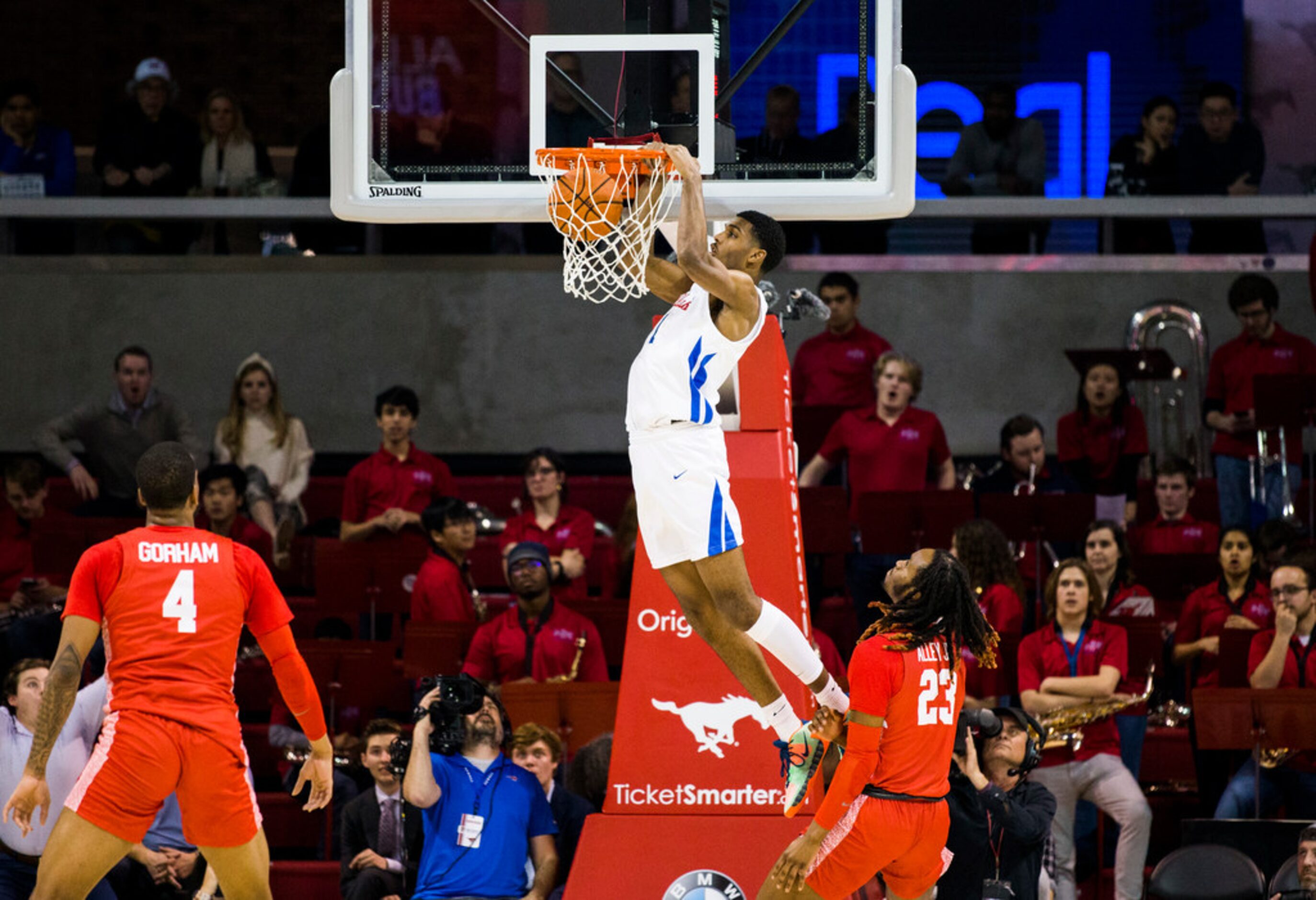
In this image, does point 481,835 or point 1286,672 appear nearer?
point 481,835

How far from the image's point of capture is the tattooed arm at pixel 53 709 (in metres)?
6.07

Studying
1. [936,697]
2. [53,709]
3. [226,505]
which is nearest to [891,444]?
[226,505]

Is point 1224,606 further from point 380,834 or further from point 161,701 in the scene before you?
point 161,701

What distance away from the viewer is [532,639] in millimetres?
9703

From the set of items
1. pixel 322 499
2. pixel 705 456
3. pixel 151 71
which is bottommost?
pixel 322 499

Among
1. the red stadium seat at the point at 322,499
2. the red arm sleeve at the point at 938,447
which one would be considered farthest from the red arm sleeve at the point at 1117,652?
the red stadium seat at the point at 322,499

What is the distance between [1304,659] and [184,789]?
227 inches

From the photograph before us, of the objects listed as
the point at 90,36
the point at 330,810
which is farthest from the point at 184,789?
the point at 90,36

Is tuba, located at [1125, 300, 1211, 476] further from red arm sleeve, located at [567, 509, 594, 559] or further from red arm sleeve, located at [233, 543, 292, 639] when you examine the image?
red arm sleeve, located at [233, 543, 292, 639]

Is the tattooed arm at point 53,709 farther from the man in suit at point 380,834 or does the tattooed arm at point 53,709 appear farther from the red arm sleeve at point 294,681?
the man in suit at point 380,834

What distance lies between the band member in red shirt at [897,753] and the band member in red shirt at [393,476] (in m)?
5.24

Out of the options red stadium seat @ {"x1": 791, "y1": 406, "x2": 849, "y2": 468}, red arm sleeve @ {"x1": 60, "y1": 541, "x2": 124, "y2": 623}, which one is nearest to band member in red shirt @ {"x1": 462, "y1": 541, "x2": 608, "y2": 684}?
red stadium seat @ {"x1": 791, "y1": 406, "x2": 849, "y2": 468}

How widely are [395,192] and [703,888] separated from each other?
9.86 feet

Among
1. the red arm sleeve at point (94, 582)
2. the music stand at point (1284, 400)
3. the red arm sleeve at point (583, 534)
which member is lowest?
the red arm sleeve at point (583, 534)
